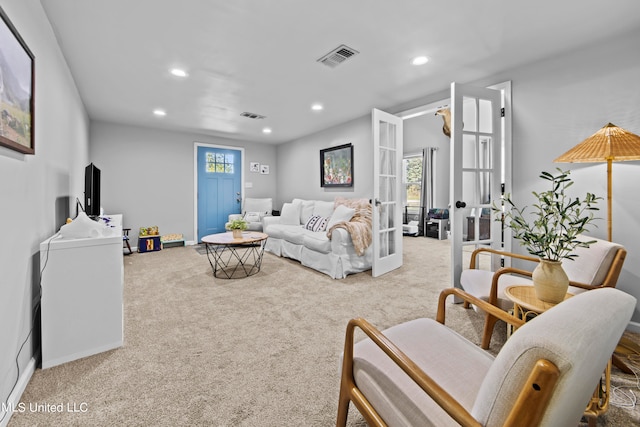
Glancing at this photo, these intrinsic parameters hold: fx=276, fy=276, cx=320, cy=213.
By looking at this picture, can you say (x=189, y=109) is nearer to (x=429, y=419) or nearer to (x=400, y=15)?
(x=400, y=15)

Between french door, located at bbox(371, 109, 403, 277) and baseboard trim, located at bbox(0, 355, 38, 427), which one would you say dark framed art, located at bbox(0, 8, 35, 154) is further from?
french door, located at bbox(371, 109, 403, 277)

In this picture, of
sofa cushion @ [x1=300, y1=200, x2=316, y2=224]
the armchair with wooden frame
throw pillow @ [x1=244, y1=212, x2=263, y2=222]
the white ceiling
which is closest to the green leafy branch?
the armchair with wooden frame

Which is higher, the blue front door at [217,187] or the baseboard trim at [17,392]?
the blue front door at [217,187]

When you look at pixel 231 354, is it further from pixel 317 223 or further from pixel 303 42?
pixel 317 223

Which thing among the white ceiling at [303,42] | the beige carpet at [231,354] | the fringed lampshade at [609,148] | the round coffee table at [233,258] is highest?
the white ceiling at [303,42]

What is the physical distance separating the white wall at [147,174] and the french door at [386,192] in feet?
12.9

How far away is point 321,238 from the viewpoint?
150 inches

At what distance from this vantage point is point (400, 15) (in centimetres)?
203

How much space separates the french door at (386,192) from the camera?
3.46 m

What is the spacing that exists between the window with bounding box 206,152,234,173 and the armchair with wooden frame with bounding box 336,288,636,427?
5.76m

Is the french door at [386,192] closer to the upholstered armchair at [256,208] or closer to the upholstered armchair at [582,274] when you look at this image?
the upholstered armchair at [582,274]

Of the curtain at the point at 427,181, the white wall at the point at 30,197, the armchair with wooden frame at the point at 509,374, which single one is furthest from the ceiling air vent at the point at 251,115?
the curtain at the point at 427,181

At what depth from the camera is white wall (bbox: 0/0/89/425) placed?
1347 millimetres

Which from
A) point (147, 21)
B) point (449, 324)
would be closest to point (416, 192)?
point (449, 324)
